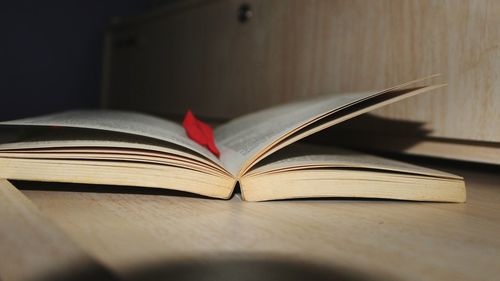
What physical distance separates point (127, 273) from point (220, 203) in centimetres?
22

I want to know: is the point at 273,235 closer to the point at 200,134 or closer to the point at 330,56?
the point at 200,134

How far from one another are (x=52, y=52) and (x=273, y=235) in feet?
6.28

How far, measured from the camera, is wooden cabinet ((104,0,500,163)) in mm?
679

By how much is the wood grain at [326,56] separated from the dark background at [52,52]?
550 millimetres

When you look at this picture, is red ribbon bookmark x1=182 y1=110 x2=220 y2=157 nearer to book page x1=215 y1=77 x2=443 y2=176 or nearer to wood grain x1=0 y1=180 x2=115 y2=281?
book page x1=215 y1=77 x2=443 y2=176

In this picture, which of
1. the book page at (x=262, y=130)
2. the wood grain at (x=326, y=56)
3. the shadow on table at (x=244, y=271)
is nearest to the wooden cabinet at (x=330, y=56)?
the wood grain at (x=326, y=56)

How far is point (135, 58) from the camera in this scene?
1763 millimetres

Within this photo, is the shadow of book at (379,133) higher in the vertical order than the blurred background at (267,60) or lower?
lower

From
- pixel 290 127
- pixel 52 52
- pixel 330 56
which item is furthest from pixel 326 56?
pixel 52 52

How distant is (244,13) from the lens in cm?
115

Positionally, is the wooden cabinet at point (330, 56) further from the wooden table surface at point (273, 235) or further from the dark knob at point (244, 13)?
the wooden table surface at point (273, 235)

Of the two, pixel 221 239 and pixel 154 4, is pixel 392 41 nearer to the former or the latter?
pixel 221 239

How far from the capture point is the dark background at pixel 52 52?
1941mm

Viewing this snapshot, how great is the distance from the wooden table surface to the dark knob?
0.69 metres
